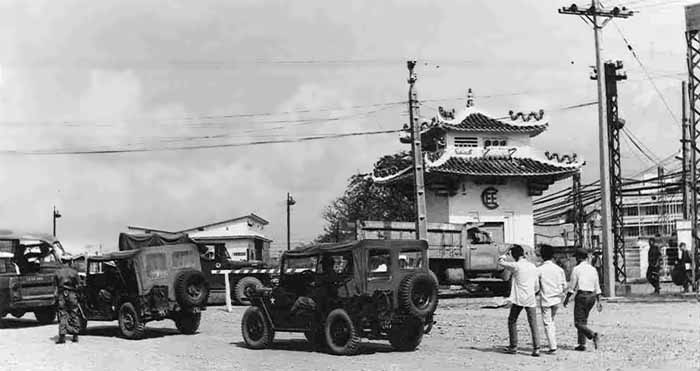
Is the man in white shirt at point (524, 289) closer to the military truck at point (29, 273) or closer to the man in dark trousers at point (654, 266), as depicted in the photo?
the military truck at point (29, 273)

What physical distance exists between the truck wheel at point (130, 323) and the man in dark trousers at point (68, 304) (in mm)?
810

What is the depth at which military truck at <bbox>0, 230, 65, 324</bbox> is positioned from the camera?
1903 centimetres

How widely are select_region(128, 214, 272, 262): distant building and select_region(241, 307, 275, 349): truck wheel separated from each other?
40.6 ft

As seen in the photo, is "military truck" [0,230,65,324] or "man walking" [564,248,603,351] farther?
"military truck" [0,230,65,324]

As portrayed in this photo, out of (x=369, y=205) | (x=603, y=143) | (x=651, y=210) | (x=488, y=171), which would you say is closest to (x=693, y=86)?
(x=603, y=143)

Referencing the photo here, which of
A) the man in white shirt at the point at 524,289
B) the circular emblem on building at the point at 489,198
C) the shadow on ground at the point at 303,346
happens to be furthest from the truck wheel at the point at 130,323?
the circular emblem on building at the point at 489,198

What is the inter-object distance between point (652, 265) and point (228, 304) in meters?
14.5

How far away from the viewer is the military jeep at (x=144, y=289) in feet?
53.6

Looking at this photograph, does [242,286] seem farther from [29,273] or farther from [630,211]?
[630,211]

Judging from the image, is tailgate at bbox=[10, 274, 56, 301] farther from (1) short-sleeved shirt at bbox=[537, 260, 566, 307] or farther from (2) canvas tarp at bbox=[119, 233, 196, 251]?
(1) short-sleeved shirt at bbox=[537, 260, 566, 307]

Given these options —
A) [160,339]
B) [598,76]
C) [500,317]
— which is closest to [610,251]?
[598,76]

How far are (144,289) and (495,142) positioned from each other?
91.8 ft

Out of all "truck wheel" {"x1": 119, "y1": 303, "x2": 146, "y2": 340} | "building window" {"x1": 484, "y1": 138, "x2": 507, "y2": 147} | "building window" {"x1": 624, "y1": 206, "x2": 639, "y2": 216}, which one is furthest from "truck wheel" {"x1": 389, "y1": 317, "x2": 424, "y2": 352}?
"building window" {"x1": 624, "y1": 206, "x2": 639, "y2": 216}

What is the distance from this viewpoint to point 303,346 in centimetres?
1427
